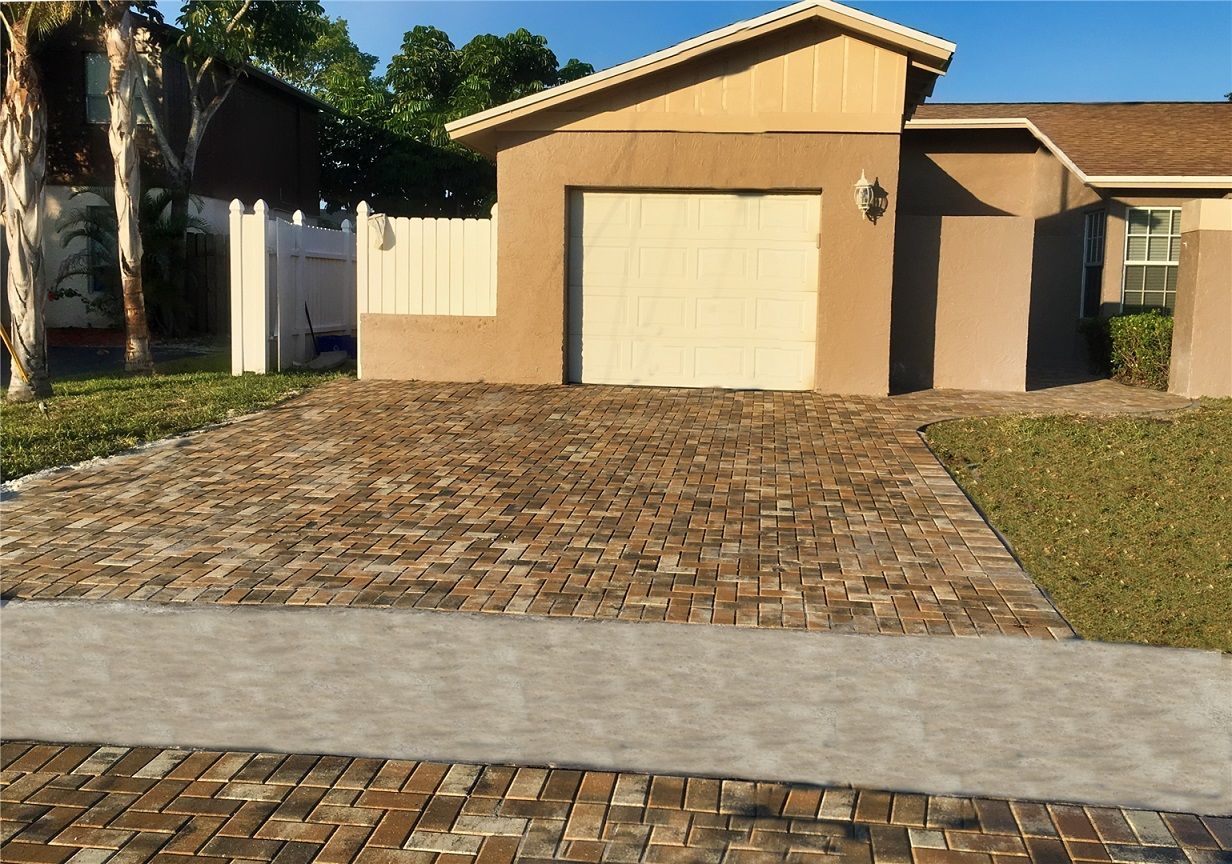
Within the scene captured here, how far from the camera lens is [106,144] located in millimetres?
24156

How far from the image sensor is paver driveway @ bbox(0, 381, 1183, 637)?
654 cm

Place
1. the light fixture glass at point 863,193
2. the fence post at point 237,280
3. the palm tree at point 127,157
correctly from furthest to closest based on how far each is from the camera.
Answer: the fence post at point 237,280, the palm tree at point 127,157, the light fixture glass at point 863,193

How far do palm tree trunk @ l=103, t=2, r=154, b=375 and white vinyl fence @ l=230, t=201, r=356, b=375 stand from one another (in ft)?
4.47

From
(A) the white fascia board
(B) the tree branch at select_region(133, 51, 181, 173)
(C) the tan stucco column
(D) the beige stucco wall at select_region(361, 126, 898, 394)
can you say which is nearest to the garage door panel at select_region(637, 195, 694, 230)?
(D) the beige stucco wall at select_region(361, 126, 898, 394)

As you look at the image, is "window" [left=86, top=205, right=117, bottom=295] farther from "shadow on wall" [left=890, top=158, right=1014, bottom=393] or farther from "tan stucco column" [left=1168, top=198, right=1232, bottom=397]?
"tan stucco column" [left=1168, top=198, right=1232, bottom=397]

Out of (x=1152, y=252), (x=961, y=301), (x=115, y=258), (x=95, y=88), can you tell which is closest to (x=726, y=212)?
(x=961, y=301)

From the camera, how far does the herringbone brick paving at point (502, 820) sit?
3.83 meters

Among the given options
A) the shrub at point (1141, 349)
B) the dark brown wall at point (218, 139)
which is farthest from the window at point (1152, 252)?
the dark brown wall at point (218, 139)

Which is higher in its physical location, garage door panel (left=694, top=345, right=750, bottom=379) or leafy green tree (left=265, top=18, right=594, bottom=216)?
leafy green tree (left=265, top=18, right=594, bottom=216)

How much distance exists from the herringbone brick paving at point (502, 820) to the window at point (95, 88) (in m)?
22.6

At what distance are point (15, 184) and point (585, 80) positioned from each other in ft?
20.9

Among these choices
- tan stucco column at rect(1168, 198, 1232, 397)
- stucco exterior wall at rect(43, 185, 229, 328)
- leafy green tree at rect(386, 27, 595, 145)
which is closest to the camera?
tan stucco column at rect(1168, 198, 1232, 397)

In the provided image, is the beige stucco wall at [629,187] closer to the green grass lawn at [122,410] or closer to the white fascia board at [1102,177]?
the green grass lawn at [122,410]

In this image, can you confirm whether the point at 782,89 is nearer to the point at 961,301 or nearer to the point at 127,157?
the point at 961,301
